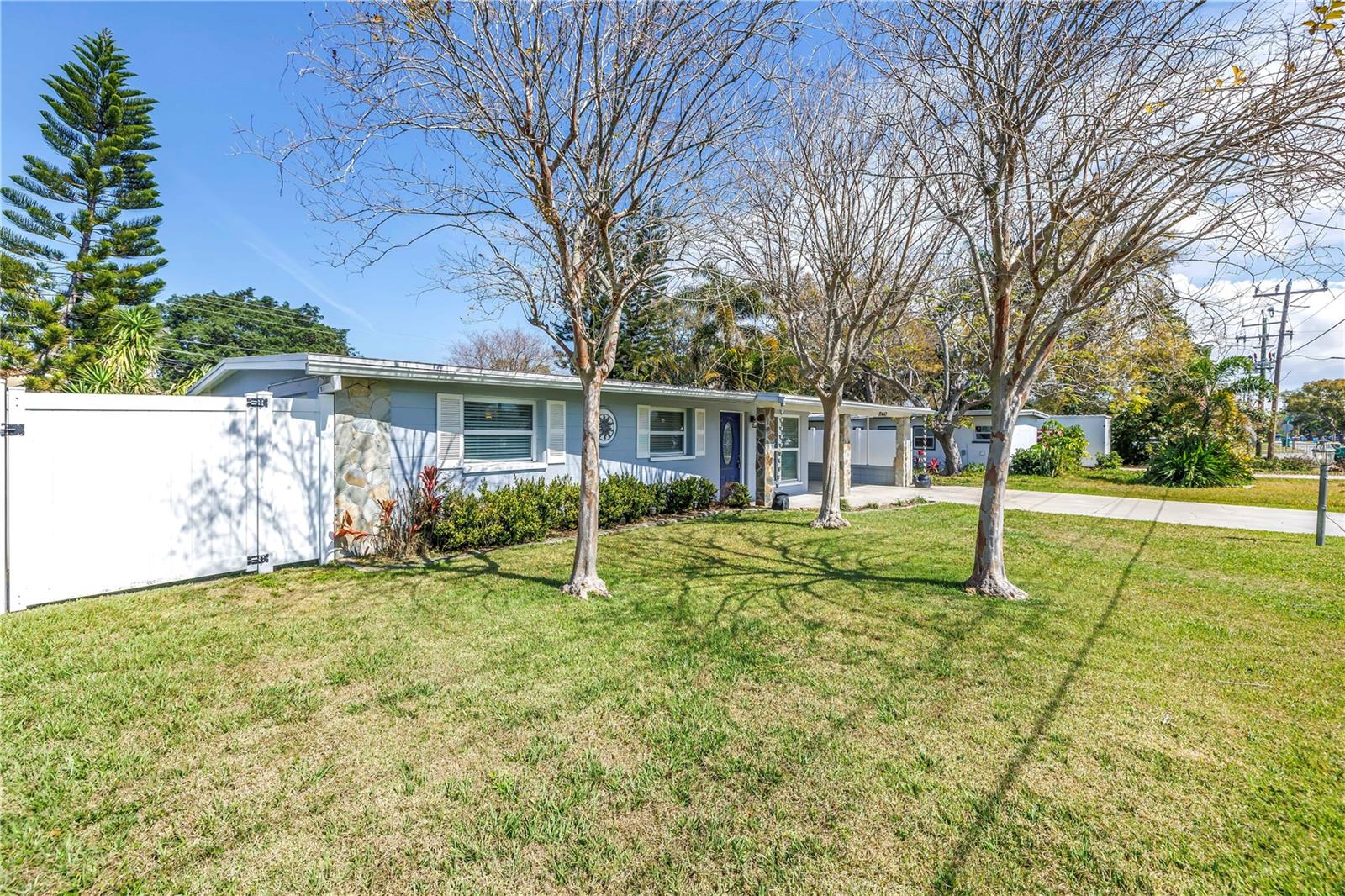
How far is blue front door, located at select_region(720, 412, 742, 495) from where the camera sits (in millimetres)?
12641

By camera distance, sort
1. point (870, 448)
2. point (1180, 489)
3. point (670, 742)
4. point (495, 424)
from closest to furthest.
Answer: point (670, 742) < point (495, 424) < point (1180, 489) < point (870, 448)

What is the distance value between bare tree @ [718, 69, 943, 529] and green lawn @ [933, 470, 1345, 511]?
10.3 meters

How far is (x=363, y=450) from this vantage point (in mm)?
7297

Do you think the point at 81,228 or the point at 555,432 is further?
the point at 81,228

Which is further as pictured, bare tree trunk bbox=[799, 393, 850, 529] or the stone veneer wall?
bare tree trunk bbox=[799, 393, 850, 529]

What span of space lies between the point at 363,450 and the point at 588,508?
3.50 m

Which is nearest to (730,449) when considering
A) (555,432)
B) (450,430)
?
(555,432)

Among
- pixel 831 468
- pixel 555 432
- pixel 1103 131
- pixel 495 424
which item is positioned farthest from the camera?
pixel 831 468

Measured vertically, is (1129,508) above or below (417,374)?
below

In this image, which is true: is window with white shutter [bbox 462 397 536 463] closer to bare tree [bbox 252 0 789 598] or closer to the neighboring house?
bare tree [bbox 252 0 789 598]

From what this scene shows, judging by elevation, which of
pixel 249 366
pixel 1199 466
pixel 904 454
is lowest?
pixel 1199 466

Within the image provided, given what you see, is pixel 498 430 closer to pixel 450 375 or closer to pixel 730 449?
pixel 450 375

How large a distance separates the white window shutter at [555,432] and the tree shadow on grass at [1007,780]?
7.26 metres

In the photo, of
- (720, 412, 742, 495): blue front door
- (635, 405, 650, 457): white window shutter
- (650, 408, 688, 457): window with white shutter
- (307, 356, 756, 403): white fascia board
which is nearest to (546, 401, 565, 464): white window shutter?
(307, 356, 756, 403): white fascia board
